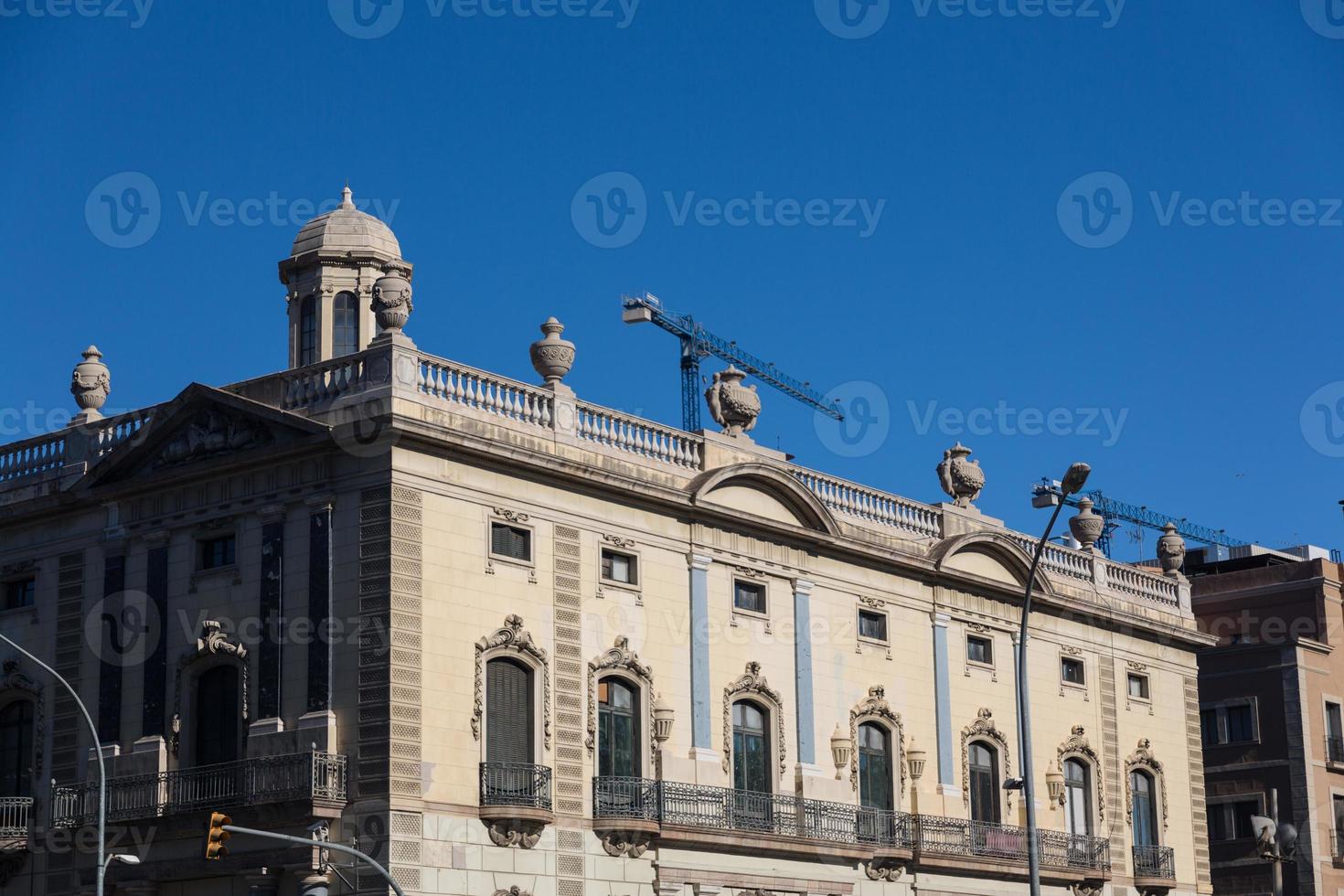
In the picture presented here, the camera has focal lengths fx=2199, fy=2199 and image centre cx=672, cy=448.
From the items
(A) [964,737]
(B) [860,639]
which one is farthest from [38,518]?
(A) [964,737]

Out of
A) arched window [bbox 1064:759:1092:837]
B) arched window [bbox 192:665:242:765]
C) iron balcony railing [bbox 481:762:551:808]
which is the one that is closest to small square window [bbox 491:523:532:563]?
iron balcony railing [bbox 481:762:551:808]

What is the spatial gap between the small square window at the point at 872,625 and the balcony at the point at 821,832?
3.96m

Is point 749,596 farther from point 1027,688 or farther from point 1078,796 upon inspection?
point 1078,796

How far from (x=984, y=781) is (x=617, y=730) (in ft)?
40.9

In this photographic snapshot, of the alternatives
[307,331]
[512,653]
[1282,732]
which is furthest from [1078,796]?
[307,331]

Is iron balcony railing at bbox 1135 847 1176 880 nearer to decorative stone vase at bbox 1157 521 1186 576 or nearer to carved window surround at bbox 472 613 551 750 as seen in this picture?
decorative stone vase at bbox 1157 521 1186 576

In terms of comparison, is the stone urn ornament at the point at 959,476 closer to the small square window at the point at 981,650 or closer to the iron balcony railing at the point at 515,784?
the small square window at the point at 981,650

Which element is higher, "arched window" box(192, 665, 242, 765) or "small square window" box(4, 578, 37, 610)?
"small square window" box(4, 578, 37, 610)

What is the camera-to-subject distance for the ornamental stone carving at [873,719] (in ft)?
156

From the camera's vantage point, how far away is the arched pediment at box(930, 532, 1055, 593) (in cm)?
5106

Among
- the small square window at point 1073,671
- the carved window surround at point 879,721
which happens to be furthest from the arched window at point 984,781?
the small square window at point 1073,671

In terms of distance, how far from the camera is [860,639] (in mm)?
48562

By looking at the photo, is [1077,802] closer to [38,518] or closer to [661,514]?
[661,514]

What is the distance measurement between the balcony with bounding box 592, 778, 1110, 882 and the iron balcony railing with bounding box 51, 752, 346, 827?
598 cm
